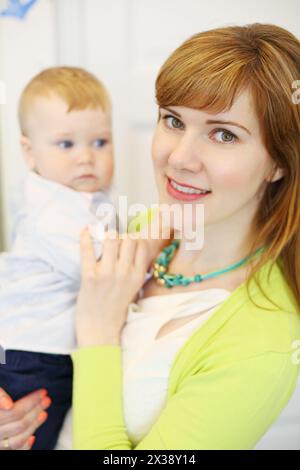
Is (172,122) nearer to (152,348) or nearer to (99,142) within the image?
(99,142)

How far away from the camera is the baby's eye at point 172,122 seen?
2.32 ft

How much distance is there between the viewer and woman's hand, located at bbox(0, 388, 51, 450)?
0.81 meters

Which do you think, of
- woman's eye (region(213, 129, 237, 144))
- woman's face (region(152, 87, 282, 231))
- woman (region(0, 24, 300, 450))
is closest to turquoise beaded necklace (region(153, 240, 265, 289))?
woman (region(0, 24, 300, 450))

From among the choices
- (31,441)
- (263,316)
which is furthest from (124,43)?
(31,441)

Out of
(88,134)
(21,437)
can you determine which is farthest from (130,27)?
(21,437)

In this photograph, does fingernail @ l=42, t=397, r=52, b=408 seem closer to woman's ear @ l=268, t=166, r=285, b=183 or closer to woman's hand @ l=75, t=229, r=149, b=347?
woman's hand @ l=75, t=229, r=149, b=347

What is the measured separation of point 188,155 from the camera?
679 mm

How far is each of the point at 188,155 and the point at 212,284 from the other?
248 millimetres

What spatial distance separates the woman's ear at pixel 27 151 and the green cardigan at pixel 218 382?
1.22 feet

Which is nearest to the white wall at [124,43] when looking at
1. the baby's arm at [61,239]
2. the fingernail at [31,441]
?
the baby's arm at [61,239]

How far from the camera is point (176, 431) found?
2.21 feet

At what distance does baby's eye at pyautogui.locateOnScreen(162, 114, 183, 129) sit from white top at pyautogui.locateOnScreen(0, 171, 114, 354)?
22 centimetres

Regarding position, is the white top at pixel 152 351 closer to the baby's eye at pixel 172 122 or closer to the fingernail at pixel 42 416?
the fingernail at pixel 42 416

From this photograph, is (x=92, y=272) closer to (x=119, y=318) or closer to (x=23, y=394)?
(x=119, y=318)
